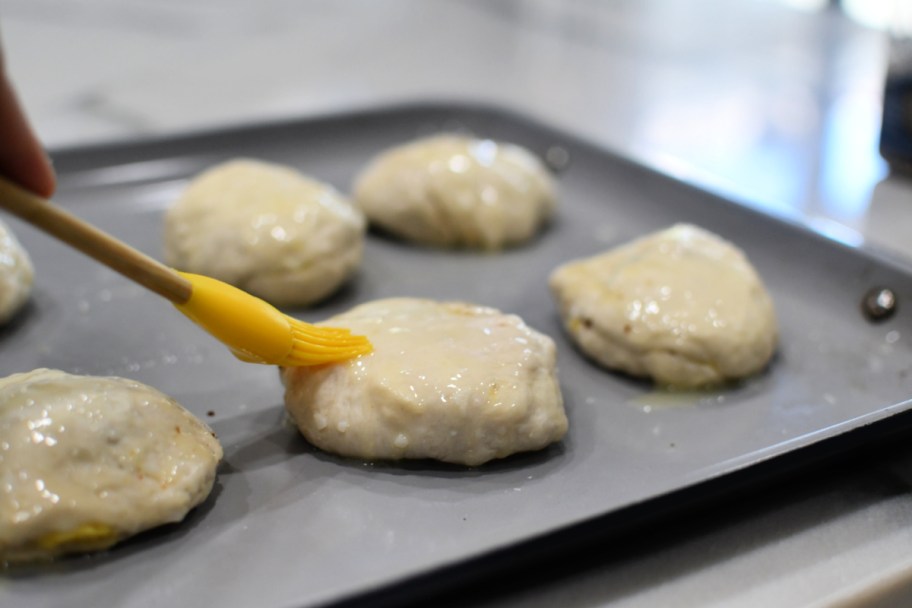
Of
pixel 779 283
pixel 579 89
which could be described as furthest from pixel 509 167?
pixel 579 89

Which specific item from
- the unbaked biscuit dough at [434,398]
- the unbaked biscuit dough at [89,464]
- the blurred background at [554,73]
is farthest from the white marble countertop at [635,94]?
the unbaked biscuit dough at [89,464]

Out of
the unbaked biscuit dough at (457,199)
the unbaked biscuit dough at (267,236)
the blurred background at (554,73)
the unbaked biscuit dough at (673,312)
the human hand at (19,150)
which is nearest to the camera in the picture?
the human hand at (19,150)

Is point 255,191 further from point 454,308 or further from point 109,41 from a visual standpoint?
point 109,41

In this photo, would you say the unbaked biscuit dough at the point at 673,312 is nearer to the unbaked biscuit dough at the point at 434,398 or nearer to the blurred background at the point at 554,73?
the unbaked biscuit dough at the point at 434,398

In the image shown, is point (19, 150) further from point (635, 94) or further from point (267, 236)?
point (635, 94)

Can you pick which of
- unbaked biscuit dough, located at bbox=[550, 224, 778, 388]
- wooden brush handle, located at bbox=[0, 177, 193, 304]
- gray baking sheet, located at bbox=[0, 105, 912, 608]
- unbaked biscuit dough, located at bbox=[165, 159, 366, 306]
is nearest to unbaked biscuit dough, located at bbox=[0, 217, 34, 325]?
gray baking sheet, located at bbox=[0, 105, 912, 608]

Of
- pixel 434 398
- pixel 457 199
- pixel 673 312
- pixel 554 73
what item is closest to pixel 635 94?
pixel 554 73

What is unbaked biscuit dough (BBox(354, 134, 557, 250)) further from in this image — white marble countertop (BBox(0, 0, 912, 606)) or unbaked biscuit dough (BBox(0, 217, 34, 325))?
unbaked biscuit dough (BBox(0, 217, 34, 325))
